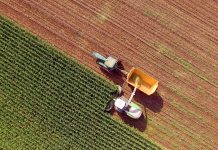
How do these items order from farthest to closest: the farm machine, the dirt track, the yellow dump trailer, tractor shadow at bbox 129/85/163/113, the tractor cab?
tractor shadow at bbox 129/85/163/113
the dirt track
the yellow dump trailer
the tractor cab
the farm machine

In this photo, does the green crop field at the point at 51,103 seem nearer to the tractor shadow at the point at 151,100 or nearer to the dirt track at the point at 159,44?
the dirt track at the point at 159,44

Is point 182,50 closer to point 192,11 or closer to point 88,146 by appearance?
point 192,11

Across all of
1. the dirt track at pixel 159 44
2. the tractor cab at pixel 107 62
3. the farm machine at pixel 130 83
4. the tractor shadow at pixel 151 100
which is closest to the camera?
the farm machine at pixel 130 83

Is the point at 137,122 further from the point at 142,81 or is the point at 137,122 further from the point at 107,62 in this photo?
the point at 107,62

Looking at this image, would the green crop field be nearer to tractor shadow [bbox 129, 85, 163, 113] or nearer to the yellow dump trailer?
the yellow dump trailer

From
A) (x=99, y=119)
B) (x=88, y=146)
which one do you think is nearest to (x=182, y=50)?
(x=99, y=119)

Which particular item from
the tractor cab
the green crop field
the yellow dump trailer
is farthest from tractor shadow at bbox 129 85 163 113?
the tractor cab

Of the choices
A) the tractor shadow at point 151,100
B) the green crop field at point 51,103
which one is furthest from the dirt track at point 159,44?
the green crop field at point 51,103
